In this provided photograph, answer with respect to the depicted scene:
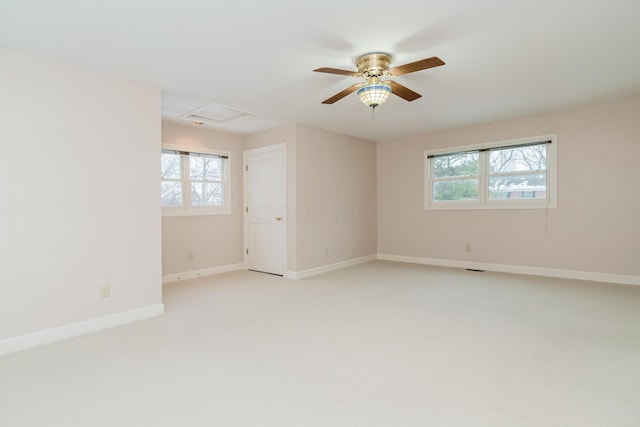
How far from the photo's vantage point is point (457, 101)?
13.7 ft

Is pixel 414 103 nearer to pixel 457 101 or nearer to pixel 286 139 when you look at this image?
pixel 457 101

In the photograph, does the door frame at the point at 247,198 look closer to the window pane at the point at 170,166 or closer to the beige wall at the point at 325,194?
the beige wall at the point at 325,194

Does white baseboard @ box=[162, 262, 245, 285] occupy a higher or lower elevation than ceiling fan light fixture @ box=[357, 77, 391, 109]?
lower

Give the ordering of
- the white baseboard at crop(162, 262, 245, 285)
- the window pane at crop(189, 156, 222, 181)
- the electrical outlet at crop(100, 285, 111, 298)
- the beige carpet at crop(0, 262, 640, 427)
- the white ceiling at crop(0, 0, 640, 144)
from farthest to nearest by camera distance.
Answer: the window pane at crop(189, 156, 222, 181) → the white baseboard at crop(162, 262, 245, 285) → the electrical outlet at crop(100, 285, 111, 298) → the white ceiling at crop(0, 0, 640, 144) → the beige carpet at crop(0, 262, 640, 427)

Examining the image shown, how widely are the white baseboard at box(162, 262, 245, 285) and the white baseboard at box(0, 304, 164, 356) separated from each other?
1.54 meters

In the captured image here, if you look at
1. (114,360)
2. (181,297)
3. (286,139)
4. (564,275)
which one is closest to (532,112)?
(564,275)

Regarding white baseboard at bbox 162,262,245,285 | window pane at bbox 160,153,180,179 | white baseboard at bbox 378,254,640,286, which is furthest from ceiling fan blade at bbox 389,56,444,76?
white baseboard at bbox 162,262,245,285

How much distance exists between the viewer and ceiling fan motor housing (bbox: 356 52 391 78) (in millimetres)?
2816

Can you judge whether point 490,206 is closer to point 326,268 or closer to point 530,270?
point 530,270

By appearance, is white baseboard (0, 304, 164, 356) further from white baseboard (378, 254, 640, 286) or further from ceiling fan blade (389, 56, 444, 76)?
white baseboard (378, 254, 640, 286)

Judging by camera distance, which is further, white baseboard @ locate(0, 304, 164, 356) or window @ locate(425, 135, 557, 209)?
window @ locate(425, 135, 557, 209)

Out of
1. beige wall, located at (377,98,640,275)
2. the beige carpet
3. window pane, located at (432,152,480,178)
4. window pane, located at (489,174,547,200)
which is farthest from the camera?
window pane, located at (432,152,480,178)

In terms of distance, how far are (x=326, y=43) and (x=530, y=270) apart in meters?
4.62

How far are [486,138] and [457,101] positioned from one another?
64.0 inches
